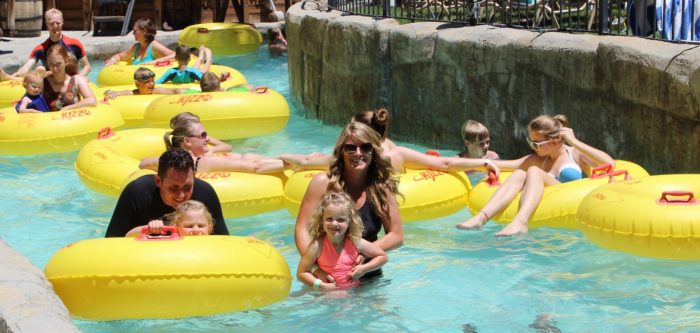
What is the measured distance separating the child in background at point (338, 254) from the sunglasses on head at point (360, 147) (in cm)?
28

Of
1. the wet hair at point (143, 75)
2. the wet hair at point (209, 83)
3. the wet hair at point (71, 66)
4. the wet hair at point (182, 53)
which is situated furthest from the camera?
the wet hair at point (182, 53)

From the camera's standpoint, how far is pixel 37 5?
17391 mm

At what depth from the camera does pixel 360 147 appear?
19.1ft

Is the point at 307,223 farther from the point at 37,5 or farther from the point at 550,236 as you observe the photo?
the point at 37,5

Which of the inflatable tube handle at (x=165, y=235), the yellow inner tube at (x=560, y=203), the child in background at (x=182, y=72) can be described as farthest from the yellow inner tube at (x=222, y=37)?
the inflatable tube handle at (x=165, y=235)

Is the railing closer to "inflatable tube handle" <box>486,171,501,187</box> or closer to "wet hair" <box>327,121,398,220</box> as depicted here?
"inflatable tube handle" <box>486,171,501,187</box>

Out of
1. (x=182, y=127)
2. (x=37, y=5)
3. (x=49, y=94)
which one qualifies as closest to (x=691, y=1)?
(x=182, y=127)

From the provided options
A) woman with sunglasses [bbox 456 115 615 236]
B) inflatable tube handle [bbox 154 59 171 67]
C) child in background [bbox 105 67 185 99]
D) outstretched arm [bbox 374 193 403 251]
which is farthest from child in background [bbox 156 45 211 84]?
outstretched arm [bbox 374 193 403 251]

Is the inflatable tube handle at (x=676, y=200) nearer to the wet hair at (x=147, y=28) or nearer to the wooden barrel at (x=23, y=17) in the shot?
the wet hair at (x=147, y=28)

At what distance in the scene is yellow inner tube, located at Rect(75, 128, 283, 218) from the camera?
7.64 metres

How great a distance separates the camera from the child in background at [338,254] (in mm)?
5621

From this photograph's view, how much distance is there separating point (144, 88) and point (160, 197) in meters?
5.94

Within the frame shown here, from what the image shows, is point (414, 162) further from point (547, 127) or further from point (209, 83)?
point (209, 83)

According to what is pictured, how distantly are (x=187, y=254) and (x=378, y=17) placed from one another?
6168mm
